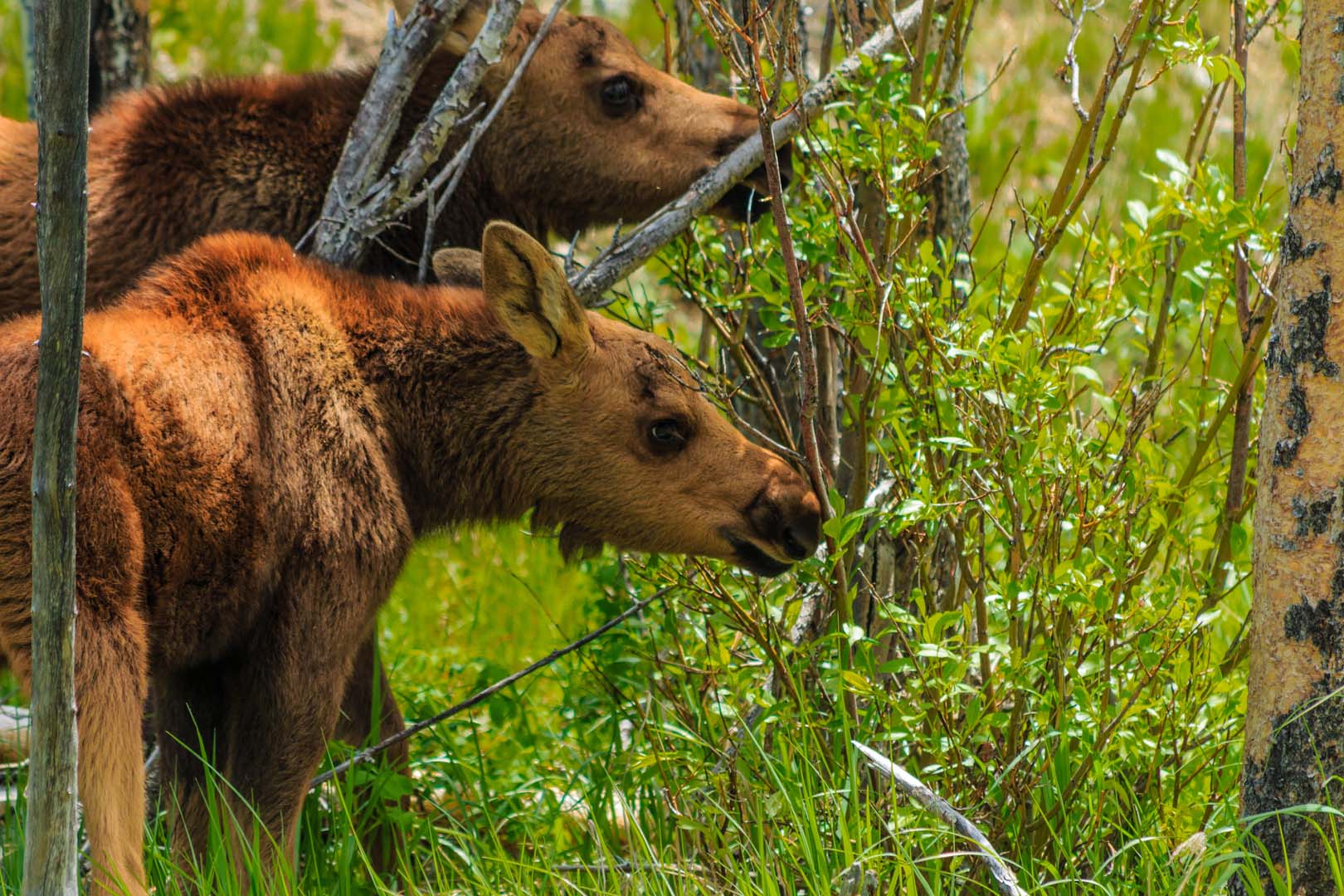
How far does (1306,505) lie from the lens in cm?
316

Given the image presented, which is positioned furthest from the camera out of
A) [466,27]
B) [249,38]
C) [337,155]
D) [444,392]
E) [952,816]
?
[249,38]

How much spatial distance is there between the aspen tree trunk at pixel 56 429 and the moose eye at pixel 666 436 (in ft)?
6.90

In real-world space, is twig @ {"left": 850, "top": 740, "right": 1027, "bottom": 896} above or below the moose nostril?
below

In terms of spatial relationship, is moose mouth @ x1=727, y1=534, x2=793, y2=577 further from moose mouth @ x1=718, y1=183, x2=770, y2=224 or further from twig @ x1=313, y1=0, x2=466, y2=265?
twig @ x1=313, y1=0, x2=466, y2=265

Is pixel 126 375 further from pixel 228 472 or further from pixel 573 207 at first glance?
pixel 573 207

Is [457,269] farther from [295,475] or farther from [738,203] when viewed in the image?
[295,475]

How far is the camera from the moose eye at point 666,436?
4734 mm

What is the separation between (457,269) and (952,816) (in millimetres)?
2561

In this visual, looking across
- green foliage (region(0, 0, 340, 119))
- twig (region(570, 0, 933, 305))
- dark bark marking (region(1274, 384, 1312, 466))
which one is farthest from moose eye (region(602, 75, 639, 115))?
green foliage (region(0, 0, 340, 119))

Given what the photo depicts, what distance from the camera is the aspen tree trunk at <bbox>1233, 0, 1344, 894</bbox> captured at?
3113 mm

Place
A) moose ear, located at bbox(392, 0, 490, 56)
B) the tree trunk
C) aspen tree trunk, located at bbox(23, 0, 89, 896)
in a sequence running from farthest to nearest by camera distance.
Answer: the tree trunk → moose ear, located at bbox(392, 0, 490, 56) → aspen tree trunk, located at bbox(23, 0, 89, 896)

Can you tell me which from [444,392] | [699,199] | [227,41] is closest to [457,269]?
[444,392]

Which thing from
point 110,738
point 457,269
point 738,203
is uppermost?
point 738,203

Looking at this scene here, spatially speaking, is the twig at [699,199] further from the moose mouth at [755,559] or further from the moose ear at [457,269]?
the moose mouth at [755,559]
